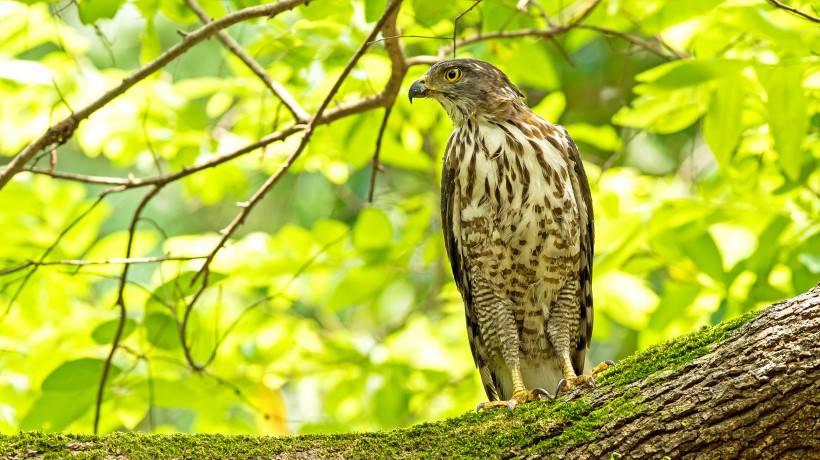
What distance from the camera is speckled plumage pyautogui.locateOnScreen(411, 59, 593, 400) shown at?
4137mm

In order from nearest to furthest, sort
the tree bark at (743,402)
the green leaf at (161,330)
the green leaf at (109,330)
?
1. the tree bark at (743,402)
2. the green leaf at (109,330)
3. the green leaf at (161,330)

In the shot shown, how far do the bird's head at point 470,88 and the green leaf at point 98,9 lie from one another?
145 cm

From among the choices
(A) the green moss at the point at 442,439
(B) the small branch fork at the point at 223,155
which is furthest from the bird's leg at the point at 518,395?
(B) the small branch fork at the point at 223,155

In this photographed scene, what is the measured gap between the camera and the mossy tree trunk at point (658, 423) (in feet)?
8.04

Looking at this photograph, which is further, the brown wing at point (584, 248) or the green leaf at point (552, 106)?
the green leaf at point (552, 106)

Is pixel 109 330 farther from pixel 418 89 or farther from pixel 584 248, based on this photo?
pixel 584 248

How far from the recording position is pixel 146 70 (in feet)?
11.1

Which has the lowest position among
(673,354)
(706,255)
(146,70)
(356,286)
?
(673,354)

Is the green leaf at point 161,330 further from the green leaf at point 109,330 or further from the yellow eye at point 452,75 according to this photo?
the yellow eye at point 452,75

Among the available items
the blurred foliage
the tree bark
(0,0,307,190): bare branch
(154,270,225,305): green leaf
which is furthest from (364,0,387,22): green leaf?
the tree bark

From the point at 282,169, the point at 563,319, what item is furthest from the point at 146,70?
the point at 563,319

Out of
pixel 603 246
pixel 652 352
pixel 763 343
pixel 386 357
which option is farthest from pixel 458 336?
pixel 763 343

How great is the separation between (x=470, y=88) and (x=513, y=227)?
78 cm

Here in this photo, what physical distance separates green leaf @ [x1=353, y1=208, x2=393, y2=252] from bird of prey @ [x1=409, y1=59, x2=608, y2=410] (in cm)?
65
